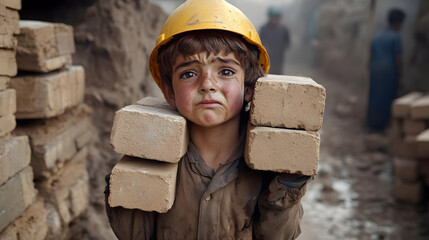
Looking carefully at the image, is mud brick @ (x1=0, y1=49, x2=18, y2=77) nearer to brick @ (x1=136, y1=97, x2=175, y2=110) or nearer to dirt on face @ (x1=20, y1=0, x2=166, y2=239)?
brick @ (x1=136, y1=97, x2=175, y2=110)

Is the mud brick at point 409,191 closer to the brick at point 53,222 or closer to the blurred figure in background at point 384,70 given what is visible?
the blurred figure in background at point 384,70

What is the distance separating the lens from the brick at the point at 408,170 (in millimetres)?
5461

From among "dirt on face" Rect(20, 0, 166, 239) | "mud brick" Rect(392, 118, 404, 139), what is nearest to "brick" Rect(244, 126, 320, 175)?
"dirt on face" Rect(20, 0, 166, 239)

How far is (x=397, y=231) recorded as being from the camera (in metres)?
4.97

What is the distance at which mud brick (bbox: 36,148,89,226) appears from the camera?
3.10 meters

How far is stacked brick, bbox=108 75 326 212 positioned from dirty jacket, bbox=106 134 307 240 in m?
0.19

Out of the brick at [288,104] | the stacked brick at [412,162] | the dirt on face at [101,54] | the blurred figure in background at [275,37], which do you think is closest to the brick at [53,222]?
the dirt on face at [101,54]

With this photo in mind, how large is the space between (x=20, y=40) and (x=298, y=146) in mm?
1924

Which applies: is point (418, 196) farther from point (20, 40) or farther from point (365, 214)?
point (20, 40)

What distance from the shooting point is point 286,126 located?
201 cm

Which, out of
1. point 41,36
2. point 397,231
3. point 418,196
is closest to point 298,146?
point 41,36

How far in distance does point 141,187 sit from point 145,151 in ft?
0.56

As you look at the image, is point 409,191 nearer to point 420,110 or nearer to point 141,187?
point 420,110

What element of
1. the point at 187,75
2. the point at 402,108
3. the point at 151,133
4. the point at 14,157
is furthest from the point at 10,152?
the point at 402,108
